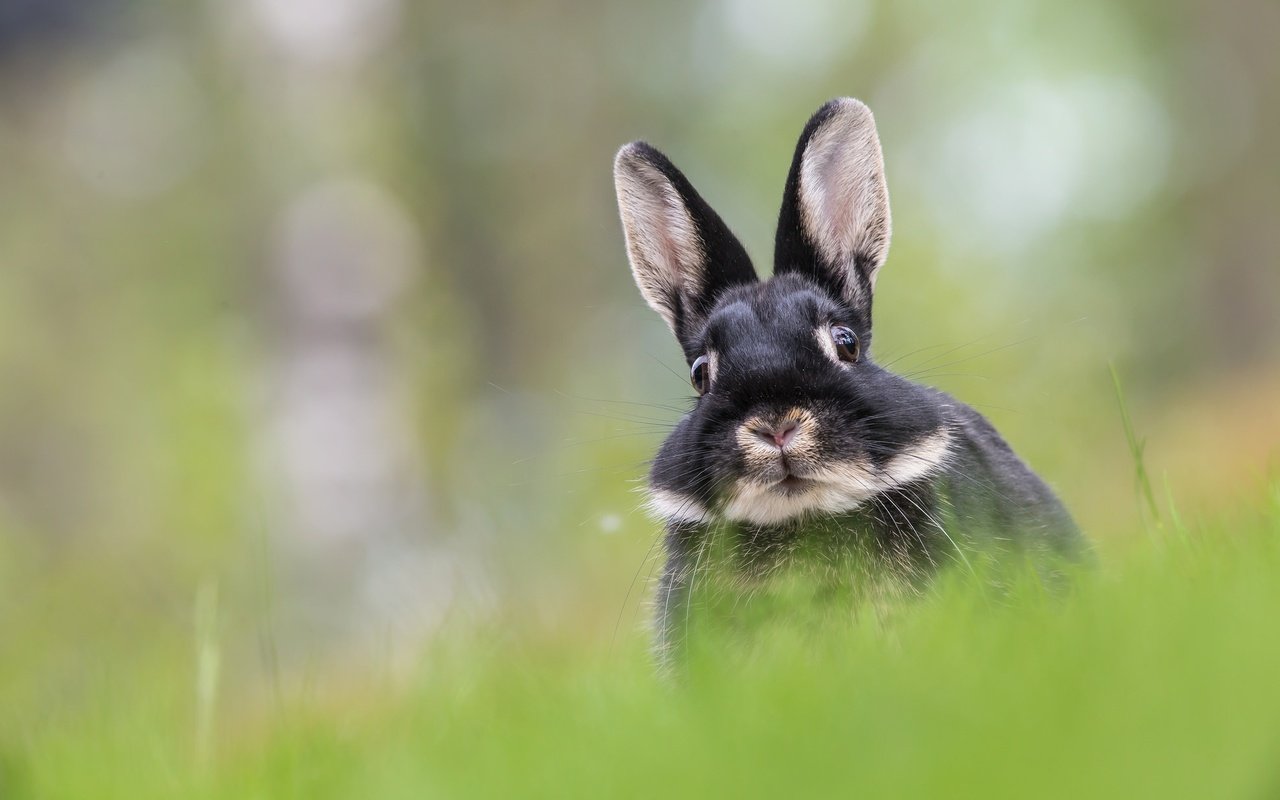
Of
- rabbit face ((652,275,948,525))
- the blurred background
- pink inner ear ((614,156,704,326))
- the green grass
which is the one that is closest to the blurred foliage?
the blurred background

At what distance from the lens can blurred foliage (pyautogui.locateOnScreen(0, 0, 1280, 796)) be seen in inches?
655

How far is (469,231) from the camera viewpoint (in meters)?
20.2

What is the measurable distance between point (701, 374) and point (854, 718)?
2892mm

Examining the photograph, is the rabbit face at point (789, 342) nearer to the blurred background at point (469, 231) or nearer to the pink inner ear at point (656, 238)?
the pink inner ear at point (656, 238)

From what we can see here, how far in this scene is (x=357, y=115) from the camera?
18.2 m

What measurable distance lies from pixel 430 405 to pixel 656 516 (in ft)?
49.4

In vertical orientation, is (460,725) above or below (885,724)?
below

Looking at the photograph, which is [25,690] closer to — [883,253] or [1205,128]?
[883,253]

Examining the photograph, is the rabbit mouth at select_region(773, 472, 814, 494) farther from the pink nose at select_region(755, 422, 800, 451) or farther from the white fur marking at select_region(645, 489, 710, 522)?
the white fur marking at select_region(645, 489, 710, 522)

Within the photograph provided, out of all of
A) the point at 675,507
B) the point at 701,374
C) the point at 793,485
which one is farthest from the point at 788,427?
the point at 701,374

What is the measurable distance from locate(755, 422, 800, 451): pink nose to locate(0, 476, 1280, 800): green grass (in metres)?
0.65

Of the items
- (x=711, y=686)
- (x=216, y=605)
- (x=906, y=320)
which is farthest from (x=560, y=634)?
(x=906, y=320)

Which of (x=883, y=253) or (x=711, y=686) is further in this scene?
(x=883, y=253)

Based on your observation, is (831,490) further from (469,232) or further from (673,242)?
(469,232)
